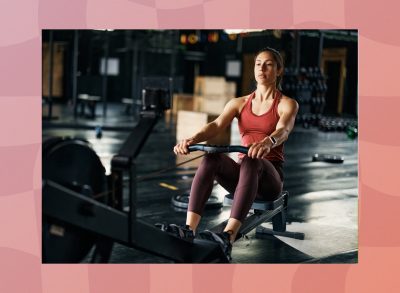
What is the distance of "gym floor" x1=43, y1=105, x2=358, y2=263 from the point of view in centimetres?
276

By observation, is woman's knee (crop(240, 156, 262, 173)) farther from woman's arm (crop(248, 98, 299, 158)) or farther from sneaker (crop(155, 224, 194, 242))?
sneaker (crop(155, 224, 194, 242))

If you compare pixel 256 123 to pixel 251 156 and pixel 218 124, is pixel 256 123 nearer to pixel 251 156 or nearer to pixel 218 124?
pixel 218 124

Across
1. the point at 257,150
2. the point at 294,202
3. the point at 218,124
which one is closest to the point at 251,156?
the point at 257,150

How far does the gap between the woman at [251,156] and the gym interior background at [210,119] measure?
14cm

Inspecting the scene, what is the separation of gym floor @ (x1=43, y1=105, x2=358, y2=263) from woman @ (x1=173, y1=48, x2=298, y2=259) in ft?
0.90

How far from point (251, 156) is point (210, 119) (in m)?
4.98

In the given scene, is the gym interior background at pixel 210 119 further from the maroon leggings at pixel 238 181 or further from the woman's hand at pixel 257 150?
the woman's hand at pixel 257 150

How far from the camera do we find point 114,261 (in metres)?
2.58

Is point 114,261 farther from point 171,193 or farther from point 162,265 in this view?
point 171,193

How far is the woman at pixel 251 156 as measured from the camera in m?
2.35

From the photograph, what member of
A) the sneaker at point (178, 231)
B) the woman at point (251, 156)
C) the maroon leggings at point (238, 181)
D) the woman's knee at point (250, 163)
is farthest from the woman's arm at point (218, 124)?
the sneaker at point (178, 231)
